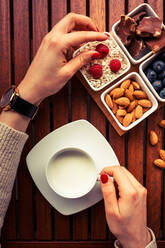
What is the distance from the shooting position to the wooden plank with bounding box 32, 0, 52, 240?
0.94 m

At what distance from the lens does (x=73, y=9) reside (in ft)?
3.07

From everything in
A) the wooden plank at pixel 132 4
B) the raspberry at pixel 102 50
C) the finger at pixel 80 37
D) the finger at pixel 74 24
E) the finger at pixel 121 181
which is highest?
the wooden plank at pixel 132 4

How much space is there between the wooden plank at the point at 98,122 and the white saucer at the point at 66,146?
35 mm

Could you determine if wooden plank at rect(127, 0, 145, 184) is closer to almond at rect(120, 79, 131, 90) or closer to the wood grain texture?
almond at rect(120, 79, 131, 90)

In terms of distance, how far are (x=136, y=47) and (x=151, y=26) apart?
0.07 metres

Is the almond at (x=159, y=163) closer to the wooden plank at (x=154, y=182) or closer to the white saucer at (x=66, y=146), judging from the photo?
the wooden plank at (x=154, y=182)

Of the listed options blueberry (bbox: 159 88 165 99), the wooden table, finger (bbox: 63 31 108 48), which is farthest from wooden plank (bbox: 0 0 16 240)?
blueberry (bbox: 159 88 165 99)

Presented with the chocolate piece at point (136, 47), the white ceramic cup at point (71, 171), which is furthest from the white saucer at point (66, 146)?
the chocolate piece at point (136, 47)

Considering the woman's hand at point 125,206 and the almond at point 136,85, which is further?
the almond at point 136,85

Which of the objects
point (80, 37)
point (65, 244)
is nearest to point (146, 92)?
point (80, 37)

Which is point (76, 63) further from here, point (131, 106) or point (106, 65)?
point (131, 106)

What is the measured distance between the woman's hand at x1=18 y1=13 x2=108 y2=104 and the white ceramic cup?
172mm

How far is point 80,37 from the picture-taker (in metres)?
0.82

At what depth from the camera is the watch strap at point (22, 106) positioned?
869 millimetres
